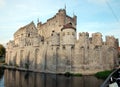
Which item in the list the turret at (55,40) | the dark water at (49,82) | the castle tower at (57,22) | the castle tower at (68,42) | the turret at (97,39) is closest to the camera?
the dark water at (49,82)

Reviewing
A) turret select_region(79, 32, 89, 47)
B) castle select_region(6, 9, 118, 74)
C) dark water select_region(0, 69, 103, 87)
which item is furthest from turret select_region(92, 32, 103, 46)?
dark water select_region(0, 69, 103, 87)

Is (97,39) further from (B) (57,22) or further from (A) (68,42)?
(B) (57,22)

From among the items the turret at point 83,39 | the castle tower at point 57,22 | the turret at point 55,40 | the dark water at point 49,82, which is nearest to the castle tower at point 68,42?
the turret at point 55,40

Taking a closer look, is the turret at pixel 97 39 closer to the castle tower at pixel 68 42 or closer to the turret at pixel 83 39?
the turret at pixel 83 39

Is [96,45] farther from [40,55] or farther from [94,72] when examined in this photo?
[40,55]

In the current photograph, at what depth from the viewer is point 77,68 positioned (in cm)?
3606

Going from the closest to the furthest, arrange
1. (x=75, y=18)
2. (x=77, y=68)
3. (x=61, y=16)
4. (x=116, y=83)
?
(x=116, y=83) → (x=77, y=68) → (x=61, y=16) → (x=75, y=18)

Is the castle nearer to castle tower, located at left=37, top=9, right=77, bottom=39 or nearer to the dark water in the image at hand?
the dark water

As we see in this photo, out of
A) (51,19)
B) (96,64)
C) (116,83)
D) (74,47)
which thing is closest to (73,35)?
(74,47)

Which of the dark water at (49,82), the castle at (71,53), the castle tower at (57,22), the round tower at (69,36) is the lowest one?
the dark water at (49,82)

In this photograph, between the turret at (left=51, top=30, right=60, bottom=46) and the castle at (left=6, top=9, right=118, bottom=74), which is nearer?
the castle at (left=6, top=9, right=118, bottom=74)

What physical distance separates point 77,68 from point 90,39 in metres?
7.36

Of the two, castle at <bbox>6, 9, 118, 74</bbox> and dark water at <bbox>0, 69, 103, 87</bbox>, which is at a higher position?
castle at <bbox>6, 9, 118, 74</bbox>

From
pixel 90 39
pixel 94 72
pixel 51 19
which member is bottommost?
pixel 94 72
